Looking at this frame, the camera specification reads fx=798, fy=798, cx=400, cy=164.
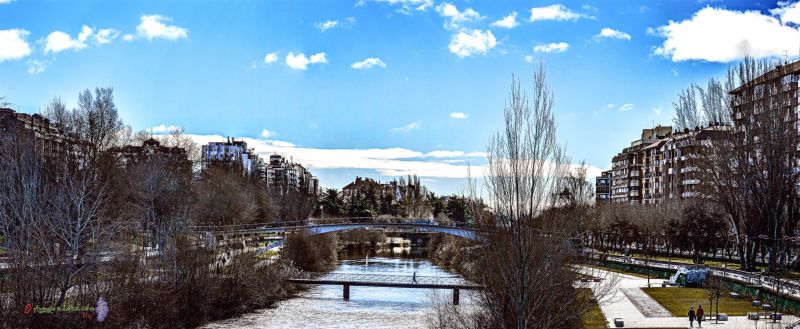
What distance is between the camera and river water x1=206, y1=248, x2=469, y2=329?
36.4m

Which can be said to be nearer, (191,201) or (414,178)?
(191,201)

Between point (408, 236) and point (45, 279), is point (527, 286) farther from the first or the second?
point (408, 236)

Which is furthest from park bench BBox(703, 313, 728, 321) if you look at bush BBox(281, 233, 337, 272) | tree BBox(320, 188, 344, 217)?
tree BBox(320, 188, 344, 217)

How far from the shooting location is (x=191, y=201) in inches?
2611

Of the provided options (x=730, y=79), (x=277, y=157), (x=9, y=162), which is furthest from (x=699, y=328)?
(x=277, y=157)

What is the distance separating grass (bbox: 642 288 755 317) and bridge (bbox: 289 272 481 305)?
1033cm

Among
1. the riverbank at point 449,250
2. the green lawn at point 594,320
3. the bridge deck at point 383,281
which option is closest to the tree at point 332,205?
the riverbank at point 449,250

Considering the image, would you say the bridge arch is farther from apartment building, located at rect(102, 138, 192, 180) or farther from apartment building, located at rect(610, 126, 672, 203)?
apartment building, located at rect(610, 126, 672, 203)

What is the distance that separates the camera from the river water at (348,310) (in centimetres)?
3641

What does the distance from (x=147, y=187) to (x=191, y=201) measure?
587cm

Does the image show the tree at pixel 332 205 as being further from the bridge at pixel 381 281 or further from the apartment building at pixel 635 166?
the bridge at pixel 381 281

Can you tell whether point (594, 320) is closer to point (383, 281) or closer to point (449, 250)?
point (383, 281)

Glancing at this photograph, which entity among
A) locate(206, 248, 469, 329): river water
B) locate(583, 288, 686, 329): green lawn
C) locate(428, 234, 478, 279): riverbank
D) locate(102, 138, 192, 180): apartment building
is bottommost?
locate(206, 248, 469, 329): river water

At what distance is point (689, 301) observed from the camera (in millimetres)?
39156
